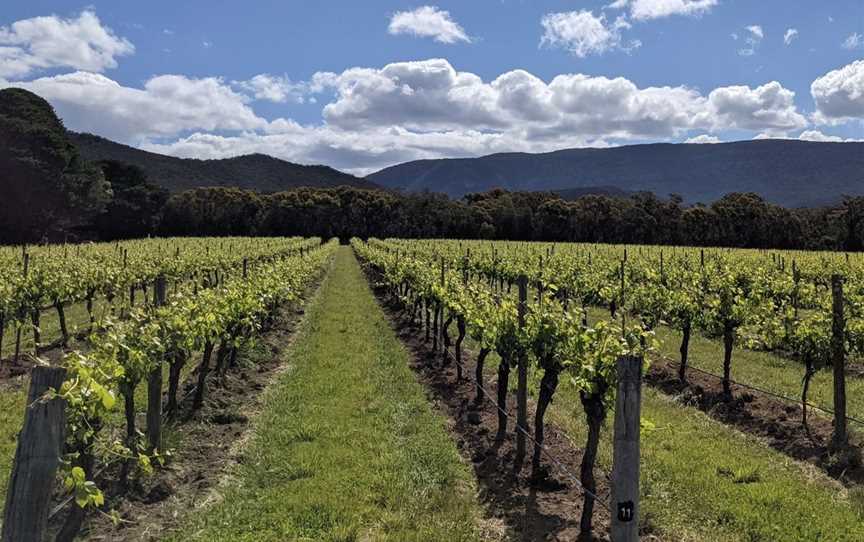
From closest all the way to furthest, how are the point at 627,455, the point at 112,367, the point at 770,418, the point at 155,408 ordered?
the point at 627,455
the point at 112,367
the point at 155,408
the point at 770,418

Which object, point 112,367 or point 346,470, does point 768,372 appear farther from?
point 112,367

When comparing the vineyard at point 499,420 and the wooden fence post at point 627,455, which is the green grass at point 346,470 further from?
the wooden fence post at point 627,455

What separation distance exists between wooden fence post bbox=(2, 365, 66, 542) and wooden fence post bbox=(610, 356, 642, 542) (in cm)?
373

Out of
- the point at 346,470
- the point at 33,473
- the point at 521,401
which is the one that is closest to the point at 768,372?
the point at 521,401

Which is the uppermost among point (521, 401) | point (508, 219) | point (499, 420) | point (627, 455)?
point (508, 219)

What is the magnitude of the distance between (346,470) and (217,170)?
13836cm

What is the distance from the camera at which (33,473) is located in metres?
3.04

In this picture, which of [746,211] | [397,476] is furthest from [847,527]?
[746,211]

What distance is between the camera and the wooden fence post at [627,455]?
14.8 ft

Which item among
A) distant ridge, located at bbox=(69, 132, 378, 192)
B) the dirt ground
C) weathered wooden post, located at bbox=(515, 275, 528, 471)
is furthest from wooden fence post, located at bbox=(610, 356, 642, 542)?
distant ridge, located at bbox=(69, 132, 378, 192)

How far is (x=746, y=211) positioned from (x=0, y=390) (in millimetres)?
86550

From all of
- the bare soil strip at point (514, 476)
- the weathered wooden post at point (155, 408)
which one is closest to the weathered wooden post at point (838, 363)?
the bare soil strip at point (514, 476)

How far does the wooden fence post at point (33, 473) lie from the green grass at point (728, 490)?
478 cm

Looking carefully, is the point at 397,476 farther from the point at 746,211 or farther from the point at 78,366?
the point at 746,211
